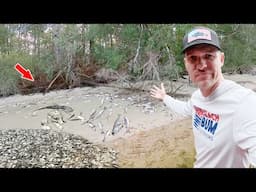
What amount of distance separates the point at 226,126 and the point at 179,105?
0.47 meters

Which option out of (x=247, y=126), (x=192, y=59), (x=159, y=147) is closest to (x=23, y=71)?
(x=159, y=147)

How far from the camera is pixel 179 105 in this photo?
1656mm

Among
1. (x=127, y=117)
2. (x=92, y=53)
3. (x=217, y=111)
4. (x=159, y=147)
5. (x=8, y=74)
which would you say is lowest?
(x=159, y=147)

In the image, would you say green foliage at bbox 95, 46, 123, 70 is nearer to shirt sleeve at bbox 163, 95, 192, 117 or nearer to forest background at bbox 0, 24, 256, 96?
forest background at bbox 0, 24, 256, 96

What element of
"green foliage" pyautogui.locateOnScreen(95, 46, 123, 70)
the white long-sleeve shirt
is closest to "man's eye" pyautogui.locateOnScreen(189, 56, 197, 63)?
the white long-sleeve shirt

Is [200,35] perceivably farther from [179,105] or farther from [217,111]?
[179,105]

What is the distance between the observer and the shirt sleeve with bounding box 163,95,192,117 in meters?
1.56

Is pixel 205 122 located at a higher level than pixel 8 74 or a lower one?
lower

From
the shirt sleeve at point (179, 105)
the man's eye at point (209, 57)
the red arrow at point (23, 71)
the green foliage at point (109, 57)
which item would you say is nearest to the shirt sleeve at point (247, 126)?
the man's eye at point (209, 57)

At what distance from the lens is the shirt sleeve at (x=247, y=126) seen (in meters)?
1.10

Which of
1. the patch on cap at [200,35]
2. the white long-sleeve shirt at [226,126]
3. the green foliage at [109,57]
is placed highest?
the patch on cap at [200,35]

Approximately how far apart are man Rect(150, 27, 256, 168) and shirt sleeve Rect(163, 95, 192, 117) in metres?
0.15

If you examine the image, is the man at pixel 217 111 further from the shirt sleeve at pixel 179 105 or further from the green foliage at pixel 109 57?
the green foliage at pixel 109 57
